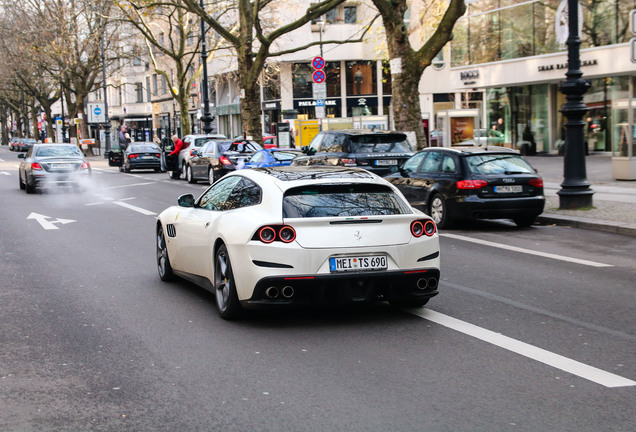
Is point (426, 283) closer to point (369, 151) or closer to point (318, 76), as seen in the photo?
point (369, 151)

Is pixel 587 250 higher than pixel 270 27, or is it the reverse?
pixel 270 27

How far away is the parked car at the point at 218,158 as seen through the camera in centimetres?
2988

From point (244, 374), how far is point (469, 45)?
3892 centimetres

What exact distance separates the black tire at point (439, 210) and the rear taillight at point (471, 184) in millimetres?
541

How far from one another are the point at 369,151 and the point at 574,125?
6415 mm

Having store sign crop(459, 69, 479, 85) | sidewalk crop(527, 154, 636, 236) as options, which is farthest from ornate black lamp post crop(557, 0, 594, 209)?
store sign crop(459, 69, 479, 85)

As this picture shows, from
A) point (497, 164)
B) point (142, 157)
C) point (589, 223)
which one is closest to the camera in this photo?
point (589, 223)

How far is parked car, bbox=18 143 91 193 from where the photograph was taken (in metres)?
27.7

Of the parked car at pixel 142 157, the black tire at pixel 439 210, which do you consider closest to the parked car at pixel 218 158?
the parked car at pixel 142 157

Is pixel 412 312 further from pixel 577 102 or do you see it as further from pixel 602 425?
pixel 577 102

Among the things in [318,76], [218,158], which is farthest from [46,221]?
[218,158]

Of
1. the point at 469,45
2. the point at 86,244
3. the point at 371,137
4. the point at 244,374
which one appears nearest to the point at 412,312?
the point at 244,374

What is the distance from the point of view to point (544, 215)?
53.2 feet

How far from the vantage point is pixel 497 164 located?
600 inches
